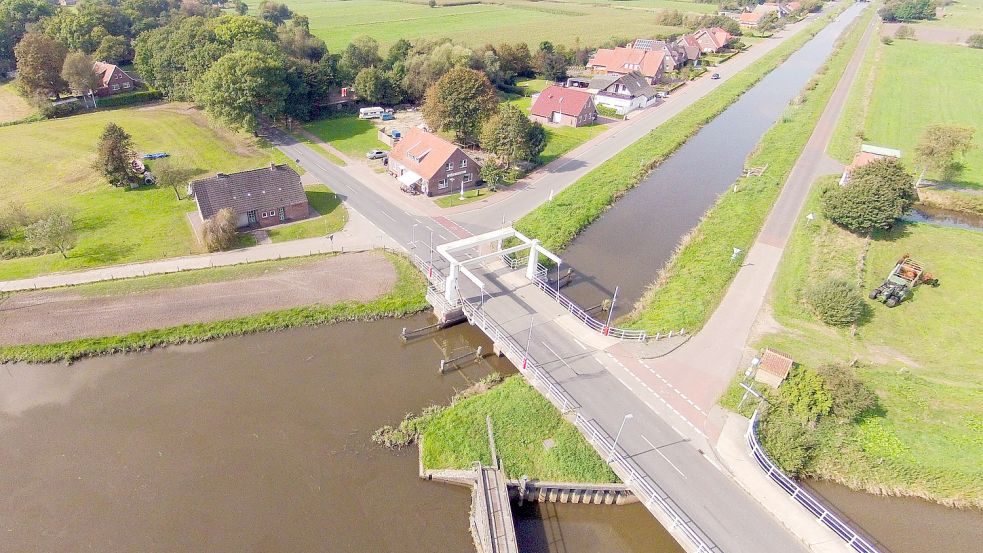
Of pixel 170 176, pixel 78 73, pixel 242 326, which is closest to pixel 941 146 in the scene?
pixel 242 326

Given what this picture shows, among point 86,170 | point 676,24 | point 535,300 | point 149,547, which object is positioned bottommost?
point 149,547

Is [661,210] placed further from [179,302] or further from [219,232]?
[179,302]

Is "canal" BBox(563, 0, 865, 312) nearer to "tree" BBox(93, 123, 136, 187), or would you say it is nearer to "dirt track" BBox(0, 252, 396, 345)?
"dirt track" BBox(0, 252, 396, 345)

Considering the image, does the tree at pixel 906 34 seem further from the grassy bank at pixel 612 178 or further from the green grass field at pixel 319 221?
the green grass field at pixel 319 221

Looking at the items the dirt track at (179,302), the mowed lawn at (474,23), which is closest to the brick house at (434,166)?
the dirt track at (179,302)

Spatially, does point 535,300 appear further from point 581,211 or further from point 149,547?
point 149,547

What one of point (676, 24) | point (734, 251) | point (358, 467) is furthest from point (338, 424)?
point (676, 24)

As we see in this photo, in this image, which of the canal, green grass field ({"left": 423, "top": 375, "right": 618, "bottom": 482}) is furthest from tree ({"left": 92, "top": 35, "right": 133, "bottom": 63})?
green grass field ({"left": 423, "top": 375, "right": 618, "bottom": 482})
